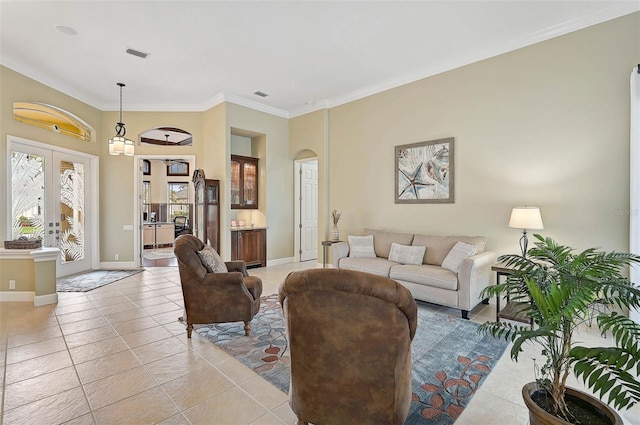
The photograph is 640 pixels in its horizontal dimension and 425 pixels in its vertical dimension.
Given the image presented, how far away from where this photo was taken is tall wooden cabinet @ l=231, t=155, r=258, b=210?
22.0 ft

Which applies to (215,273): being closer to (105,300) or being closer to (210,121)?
(105,300)

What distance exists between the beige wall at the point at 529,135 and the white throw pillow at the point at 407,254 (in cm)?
60

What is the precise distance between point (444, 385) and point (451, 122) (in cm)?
375

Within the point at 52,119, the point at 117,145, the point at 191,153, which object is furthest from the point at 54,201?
the point at 191,153

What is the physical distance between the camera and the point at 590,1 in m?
3.32

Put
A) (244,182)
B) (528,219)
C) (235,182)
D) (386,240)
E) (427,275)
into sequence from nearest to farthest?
(528,219)
(427,275)
(386,240)
(235,182)
(244,182)

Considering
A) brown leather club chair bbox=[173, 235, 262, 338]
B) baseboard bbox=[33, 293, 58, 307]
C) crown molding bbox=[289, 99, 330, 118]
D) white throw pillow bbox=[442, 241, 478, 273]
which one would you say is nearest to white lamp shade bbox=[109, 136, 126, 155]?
baseboard bbox=[33, 293, 58, 307]

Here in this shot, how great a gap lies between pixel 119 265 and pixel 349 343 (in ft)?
22.3

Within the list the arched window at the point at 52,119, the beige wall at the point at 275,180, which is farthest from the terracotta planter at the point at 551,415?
the arched window at the point at 52,119

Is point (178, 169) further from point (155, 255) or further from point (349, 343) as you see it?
point (349, 343)

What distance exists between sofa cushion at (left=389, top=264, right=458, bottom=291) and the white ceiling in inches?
119

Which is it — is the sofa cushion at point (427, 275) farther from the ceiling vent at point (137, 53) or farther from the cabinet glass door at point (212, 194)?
the ceiling vent at point (137, 53)

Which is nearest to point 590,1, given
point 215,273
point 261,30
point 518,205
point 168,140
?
point 518,205

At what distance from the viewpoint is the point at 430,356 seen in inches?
111
